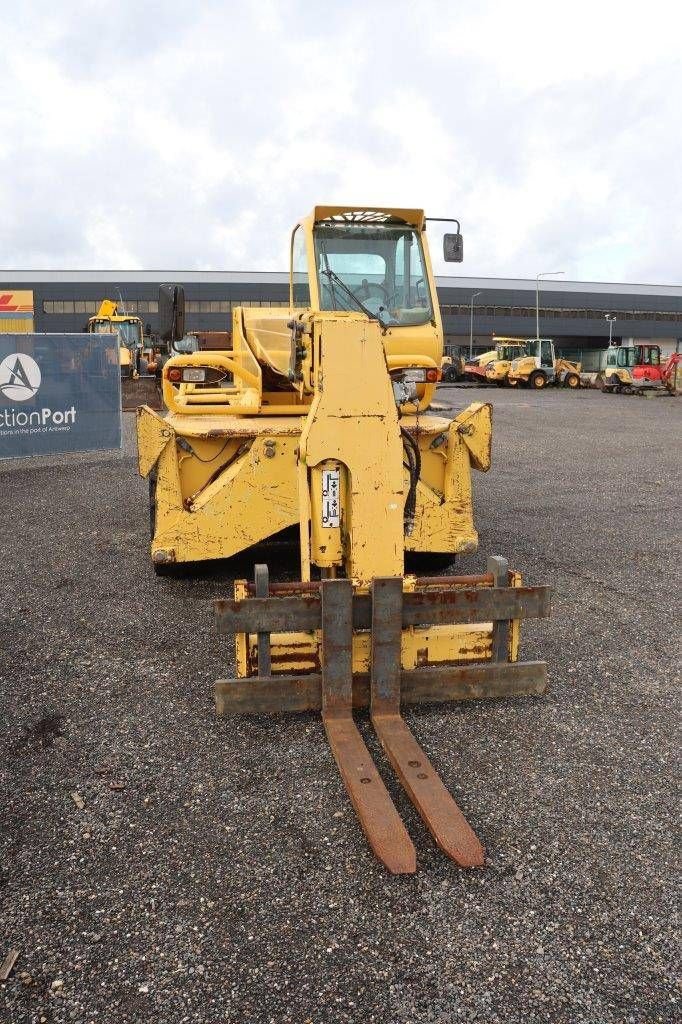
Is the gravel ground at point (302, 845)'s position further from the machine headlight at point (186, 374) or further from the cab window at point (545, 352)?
the cab window at point (545, 352)

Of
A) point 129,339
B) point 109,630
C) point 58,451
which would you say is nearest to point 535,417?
point 58,451

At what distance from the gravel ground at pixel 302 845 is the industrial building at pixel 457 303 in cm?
6453

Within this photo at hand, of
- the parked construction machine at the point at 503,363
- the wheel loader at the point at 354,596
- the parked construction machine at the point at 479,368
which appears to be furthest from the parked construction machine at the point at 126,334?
the wheel loader at the point at 354,596

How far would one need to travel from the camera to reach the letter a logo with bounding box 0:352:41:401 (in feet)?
39.3

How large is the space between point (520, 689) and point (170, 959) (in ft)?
7.22

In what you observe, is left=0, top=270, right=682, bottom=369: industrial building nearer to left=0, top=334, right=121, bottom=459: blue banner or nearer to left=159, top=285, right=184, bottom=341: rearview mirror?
left=0, top=334, right=121, bottom=459: blue banner

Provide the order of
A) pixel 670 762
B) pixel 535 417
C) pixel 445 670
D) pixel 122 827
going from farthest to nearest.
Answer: pixel 535 417 → pixel 445 670 → pixel 670 762 → pixel 122 827

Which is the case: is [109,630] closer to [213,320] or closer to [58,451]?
[58,451]

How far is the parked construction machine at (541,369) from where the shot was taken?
40.8 metres

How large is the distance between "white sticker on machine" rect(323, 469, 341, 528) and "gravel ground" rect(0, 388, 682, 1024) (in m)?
1.02

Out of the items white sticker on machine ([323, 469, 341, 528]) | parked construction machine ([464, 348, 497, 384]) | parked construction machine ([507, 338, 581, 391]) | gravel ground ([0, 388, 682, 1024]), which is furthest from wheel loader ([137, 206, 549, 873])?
parked construction machine ([464, 348, 497, 384])

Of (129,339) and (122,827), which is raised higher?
(129,339)

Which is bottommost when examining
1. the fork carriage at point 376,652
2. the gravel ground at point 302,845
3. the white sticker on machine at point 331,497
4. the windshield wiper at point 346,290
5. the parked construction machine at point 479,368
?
the gravel ground at point 302,845

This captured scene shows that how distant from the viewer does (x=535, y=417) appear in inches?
904
